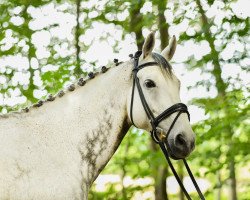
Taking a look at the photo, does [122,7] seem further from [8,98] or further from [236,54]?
[8,98]

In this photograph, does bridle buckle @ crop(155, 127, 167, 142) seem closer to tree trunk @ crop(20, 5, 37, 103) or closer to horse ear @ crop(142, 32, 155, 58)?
horse ear @ crop(142, 32, 155, 58)

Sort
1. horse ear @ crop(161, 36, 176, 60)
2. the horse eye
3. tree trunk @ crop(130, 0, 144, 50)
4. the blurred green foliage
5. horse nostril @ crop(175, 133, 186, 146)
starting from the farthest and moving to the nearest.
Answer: tree trunk @ crop(130, 0, 144, 50) < the blurred green foliage < horse ear @ crop(161, 36, 176, 60) < the horse eye < horse nostril @ crop(175, 133, 186, 146)

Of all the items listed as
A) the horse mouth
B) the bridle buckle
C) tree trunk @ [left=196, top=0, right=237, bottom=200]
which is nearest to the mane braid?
the bridle buckle

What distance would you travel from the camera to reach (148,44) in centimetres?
392

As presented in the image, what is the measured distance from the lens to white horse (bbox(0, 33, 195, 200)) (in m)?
3.29

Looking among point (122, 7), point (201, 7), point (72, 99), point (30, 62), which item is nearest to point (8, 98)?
point (30, 62)

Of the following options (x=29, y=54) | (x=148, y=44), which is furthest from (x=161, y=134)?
(x=29, y=54)

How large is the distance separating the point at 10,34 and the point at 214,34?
3.73 m

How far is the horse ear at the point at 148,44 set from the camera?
3898 millimetres

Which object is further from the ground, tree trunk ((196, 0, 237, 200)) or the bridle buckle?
tree trunk ((196, 0, 237, 200))

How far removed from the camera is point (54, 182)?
3.34 m

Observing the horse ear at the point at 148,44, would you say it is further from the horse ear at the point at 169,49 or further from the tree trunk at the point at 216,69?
the tree trunk at the point at 216,69

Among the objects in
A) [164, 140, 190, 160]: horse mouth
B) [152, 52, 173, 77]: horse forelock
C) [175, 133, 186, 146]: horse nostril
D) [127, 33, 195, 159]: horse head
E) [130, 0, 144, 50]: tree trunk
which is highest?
[130, 0, 144, 50]: tree trunk

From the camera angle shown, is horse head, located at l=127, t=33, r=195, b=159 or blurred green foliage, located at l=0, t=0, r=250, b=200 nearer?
horse head, located at l=127, t=33, r=195, b=159
